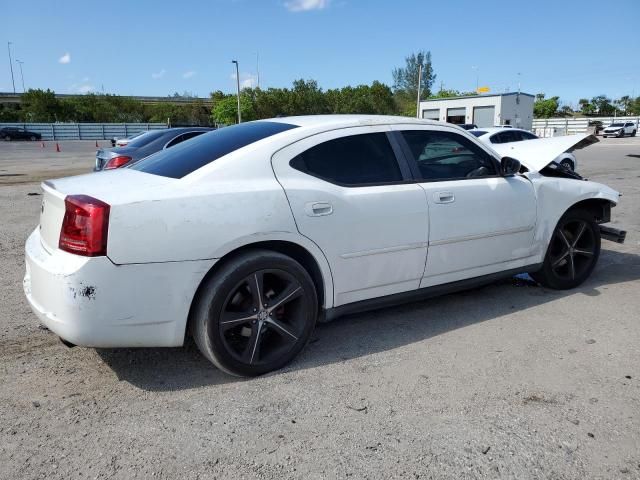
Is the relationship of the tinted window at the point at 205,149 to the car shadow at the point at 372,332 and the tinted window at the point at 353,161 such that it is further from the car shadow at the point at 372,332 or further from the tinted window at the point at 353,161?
the car shadow at the point at 372,332

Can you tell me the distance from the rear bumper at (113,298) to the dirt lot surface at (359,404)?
40 centimetres

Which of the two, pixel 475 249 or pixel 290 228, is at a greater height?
pixel 290 228

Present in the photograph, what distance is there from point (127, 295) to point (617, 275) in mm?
4843

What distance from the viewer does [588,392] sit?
3.02 meters

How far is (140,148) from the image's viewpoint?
9609 millimetres

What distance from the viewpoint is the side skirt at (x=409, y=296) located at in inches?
138

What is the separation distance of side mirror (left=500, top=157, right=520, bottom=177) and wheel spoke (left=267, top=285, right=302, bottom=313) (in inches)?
81.7

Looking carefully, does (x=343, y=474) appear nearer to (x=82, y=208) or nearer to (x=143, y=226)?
(x=143, y=226)

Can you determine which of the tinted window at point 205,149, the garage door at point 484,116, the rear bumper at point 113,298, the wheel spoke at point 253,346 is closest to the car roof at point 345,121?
the tinted window at point 205,149

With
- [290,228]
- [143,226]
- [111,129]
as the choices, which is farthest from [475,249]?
[111,129]

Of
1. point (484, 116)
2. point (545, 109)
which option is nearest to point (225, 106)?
point (484, 116)

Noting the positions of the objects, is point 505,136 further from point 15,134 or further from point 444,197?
point 15,134

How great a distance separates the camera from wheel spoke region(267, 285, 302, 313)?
318cm

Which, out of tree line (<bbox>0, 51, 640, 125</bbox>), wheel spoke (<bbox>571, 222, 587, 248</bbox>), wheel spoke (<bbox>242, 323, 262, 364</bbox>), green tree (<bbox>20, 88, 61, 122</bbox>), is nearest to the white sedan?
wheel spoke (<bbox>242, 323, 262, 364</bbox>)
